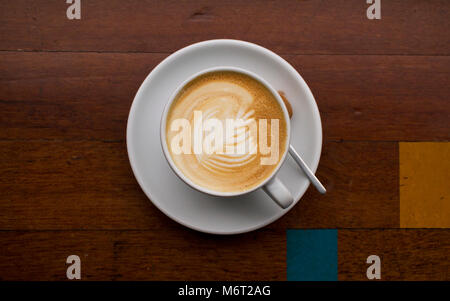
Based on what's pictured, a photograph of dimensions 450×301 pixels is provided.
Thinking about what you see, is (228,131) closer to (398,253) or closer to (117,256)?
(117,256)

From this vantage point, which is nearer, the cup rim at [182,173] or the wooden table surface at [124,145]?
the cup rim at [182,173]

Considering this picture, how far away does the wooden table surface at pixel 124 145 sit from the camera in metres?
0.83

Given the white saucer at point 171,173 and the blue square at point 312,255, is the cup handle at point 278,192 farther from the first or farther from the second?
the blue square at point 312,255

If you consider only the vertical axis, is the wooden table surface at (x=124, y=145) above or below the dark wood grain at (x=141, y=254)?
above

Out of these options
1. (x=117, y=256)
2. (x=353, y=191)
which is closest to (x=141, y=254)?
(x=117, y=256)

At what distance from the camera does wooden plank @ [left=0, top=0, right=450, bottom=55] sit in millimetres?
839

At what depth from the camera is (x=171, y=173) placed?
2.43 feet

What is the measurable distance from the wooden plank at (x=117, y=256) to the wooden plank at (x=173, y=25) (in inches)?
17.4

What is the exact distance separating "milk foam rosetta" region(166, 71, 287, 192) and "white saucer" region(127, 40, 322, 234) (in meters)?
0.07

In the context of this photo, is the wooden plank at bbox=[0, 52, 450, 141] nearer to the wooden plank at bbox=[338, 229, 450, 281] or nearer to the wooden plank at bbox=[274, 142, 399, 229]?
the wooden plank at bbox=[274, 142, 399, 229]

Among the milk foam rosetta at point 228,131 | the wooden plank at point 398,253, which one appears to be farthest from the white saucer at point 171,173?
the wooden plank at point 398,253

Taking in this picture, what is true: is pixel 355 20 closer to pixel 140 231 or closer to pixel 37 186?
pixel 140 231

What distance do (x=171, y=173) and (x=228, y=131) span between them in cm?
15

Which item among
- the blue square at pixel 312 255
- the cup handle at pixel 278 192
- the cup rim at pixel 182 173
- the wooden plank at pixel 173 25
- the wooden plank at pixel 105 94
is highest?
the wooden plank at pixel 173 25
